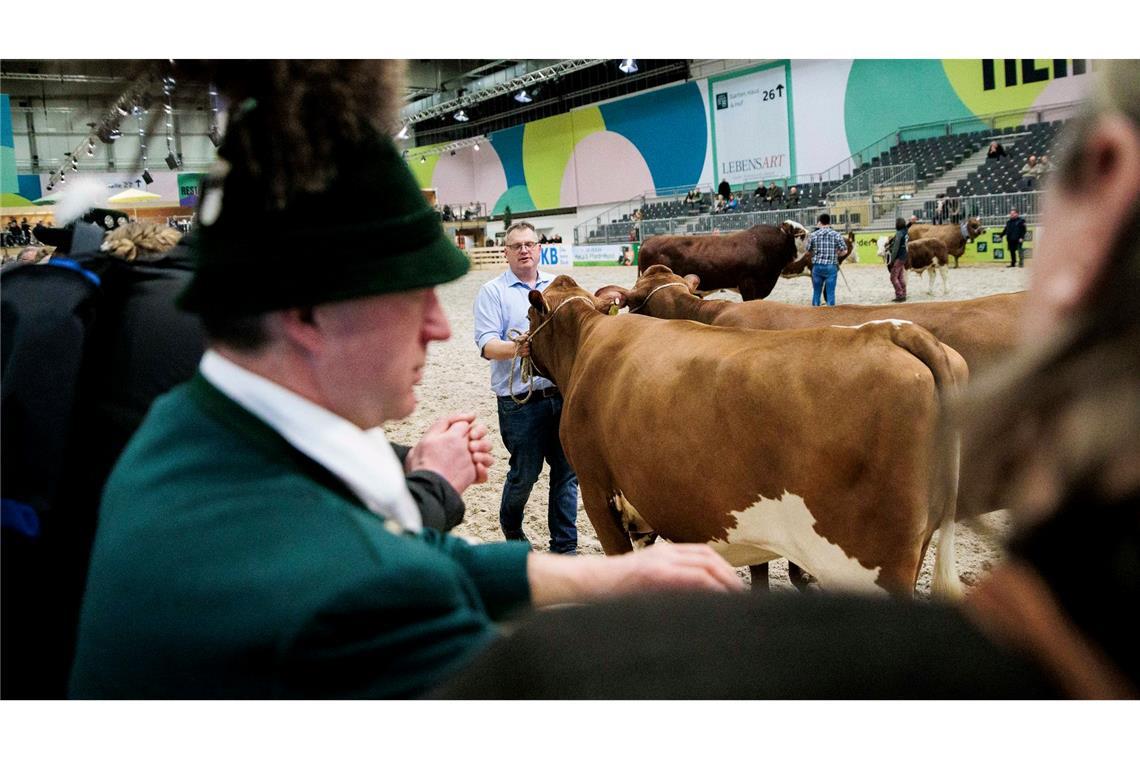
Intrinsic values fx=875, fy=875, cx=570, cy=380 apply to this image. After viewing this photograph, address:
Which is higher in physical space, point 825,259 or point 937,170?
point 937,170

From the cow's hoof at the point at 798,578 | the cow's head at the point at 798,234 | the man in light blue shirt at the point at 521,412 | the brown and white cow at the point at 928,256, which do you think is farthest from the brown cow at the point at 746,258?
the cow's hoof at the point at 798,578

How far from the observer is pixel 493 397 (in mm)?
7215

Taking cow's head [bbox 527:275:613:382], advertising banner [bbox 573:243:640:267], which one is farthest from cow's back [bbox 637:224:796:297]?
advertising banner [bbox 573:243:640:267]

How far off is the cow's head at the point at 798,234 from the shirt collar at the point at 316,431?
1106 centimetres

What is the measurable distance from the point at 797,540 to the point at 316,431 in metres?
2.05

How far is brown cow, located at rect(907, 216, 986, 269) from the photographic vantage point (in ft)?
47.8

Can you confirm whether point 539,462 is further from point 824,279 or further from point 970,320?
point 824,279

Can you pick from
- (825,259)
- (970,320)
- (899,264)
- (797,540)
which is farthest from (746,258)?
(797,540)

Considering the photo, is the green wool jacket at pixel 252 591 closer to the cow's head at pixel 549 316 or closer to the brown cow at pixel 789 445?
the brown cow at pixel 789 445

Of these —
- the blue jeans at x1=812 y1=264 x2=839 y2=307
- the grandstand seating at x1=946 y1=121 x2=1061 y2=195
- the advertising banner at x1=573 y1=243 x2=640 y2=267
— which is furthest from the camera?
the advertising banner at x1=573 y1=243 x2=640 y2=267

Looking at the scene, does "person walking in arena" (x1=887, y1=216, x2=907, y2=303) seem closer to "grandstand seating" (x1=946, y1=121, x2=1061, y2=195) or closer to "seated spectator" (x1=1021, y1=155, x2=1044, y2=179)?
"seated spectator" (x1=1021, y1=155, x2=1044, y2=179)

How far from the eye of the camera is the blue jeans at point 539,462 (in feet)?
12.5

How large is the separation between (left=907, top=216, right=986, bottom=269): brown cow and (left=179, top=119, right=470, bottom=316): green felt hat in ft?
49.1

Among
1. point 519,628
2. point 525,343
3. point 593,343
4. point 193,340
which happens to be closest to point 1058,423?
point 519,628
